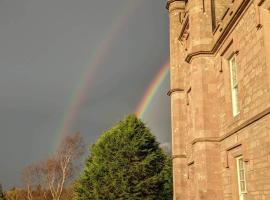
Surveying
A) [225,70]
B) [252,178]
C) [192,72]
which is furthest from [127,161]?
[252,178]

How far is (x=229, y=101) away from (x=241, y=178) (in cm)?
300

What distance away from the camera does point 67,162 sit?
48.0 metres

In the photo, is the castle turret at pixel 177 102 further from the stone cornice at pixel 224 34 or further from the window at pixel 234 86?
the window at pixel 234 86

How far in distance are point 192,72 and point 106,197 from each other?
1439 cm

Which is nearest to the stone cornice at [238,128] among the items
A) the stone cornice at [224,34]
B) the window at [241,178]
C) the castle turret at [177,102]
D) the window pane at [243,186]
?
the window at [241,178]

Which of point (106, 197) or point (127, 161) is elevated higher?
point (127, 161)

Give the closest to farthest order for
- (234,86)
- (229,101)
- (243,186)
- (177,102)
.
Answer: (243,186), (234,86), (229,101), (177,102)

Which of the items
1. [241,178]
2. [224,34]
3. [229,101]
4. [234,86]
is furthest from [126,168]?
[224,34]

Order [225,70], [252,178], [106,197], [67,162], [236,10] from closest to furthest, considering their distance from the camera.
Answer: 1. [252,178]
2. [236,10]
3. [225,70]
4. [106,197]
5. [67,162]

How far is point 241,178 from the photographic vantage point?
1323 centimetres

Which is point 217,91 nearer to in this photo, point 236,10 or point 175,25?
point 236,10

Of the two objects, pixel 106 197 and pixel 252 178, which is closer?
pixel 252 178

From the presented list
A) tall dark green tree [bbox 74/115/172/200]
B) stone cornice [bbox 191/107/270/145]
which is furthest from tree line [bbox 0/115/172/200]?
stone cornice [bbox 191/107/270/145]

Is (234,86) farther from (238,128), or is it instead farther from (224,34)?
(224,34)
